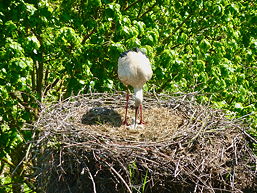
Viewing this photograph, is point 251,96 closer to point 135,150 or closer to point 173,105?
point 173,105

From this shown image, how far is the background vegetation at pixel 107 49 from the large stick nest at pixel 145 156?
18.7 inches

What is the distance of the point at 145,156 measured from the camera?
3.91m

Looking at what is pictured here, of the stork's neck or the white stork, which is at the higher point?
the white stork

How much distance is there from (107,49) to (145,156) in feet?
7.54

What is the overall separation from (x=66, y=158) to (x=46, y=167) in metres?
0.24

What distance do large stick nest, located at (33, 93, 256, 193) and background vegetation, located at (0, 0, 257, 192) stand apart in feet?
1.55

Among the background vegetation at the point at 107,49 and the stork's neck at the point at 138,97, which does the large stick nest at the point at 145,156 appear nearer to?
the stork's neck at the point at 138,97

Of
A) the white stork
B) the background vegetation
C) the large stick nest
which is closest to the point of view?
the large stick nest

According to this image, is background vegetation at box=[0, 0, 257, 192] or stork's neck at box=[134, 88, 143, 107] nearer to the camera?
stork's neck at box=[134, 88, 143, 107]

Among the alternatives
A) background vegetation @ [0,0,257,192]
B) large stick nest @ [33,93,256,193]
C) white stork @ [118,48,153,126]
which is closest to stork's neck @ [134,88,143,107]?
white stork @ [118,48,153,126]

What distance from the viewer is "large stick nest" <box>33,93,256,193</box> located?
3.82 meters

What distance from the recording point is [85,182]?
3900 millimetres

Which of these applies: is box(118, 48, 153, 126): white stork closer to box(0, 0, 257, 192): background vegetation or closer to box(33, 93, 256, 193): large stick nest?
box(0, 0, 257, 192): background vegetation

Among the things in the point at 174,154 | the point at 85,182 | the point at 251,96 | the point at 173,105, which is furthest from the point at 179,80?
the point at 85,182
